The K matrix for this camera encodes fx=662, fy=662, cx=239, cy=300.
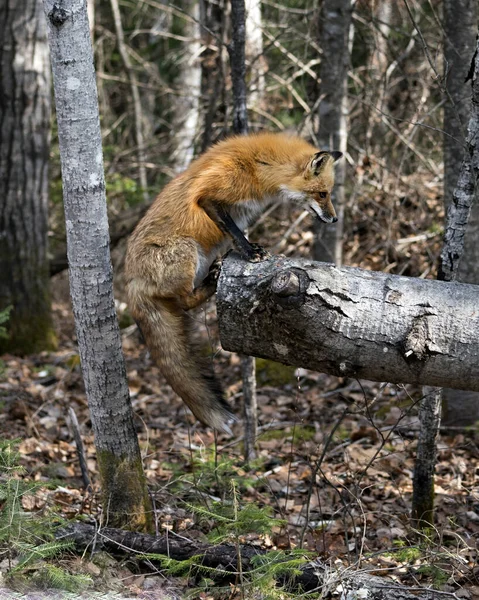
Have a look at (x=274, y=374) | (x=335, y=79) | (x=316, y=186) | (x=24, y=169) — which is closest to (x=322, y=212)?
(x=316, y=186)

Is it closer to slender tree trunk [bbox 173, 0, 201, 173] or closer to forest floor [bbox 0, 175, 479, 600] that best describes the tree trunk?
forest floor [bbox 0, 175, 479, 600]

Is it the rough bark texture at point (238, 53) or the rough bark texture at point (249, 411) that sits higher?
the rough bark texture at point (238, 53)

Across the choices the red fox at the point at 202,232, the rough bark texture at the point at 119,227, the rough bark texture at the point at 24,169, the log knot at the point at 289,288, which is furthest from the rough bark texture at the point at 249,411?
the rough bark texture at the point at 119,227

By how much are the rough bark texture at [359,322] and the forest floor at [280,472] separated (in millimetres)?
569

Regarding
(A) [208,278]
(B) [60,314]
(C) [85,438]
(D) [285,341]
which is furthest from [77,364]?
(D) [285,341]

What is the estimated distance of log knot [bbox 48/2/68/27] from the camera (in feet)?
12.6

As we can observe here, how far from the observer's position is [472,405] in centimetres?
629

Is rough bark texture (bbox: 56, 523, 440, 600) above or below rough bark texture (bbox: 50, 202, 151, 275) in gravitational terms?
below

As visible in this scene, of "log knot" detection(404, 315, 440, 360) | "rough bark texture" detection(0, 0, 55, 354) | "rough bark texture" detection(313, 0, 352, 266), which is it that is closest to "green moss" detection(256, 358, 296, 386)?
"rough bark texture" detection(313, 0, 352, 266)

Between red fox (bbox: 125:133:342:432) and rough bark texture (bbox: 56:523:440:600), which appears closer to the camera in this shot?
rough bark texture (bbox: 56:523:440:600)

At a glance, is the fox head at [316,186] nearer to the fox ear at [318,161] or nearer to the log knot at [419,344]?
the fox ear at [318,161]

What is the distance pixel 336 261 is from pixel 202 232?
3277 mm

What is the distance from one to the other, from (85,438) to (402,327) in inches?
171

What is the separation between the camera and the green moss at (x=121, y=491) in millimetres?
4410
